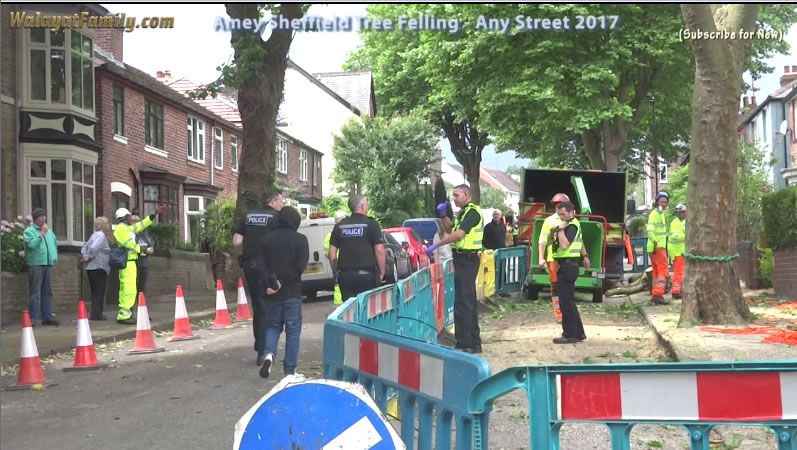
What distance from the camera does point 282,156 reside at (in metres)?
45.8

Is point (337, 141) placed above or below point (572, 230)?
above

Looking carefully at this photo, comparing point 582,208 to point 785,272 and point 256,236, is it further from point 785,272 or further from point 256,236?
point 256,236

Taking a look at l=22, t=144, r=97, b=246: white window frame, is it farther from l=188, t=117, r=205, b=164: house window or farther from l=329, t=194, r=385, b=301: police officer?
l=329, t=194, r=385, b=301: police officer

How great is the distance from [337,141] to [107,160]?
22.2m

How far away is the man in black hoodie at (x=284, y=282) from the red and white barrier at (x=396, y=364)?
4092mm

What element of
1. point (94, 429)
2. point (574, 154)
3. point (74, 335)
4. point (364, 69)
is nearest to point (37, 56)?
point (74, 335)

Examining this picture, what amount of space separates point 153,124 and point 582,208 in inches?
664

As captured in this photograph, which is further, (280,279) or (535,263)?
(535,263)

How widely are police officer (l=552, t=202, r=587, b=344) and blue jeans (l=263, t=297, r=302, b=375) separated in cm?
364

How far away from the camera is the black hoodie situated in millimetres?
8812

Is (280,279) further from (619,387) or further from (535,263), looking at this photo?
(535,263)

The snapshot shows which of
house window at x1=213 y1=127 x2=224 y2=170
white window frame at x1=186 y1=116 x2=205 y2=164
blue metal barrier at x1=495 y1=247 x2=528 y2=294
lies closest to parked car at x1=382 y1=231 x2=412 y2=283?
blue metal barrier at x1=495 y1=247 x2=528 y2=294

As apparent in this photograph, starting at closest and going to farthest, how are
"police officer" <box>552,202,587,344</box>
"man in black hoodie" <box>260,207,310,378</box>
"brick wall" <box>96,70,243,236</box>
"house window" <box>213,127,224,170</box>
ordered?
"man in black hoodie" <box>260,207,310,378</box> < "police officer" <box>552,202,587,344</box> < "brick wall" <box>96,70,243,236</box> < "house window" <box>213,127,224,170</box>

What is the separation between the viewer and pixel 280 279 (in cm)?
880
